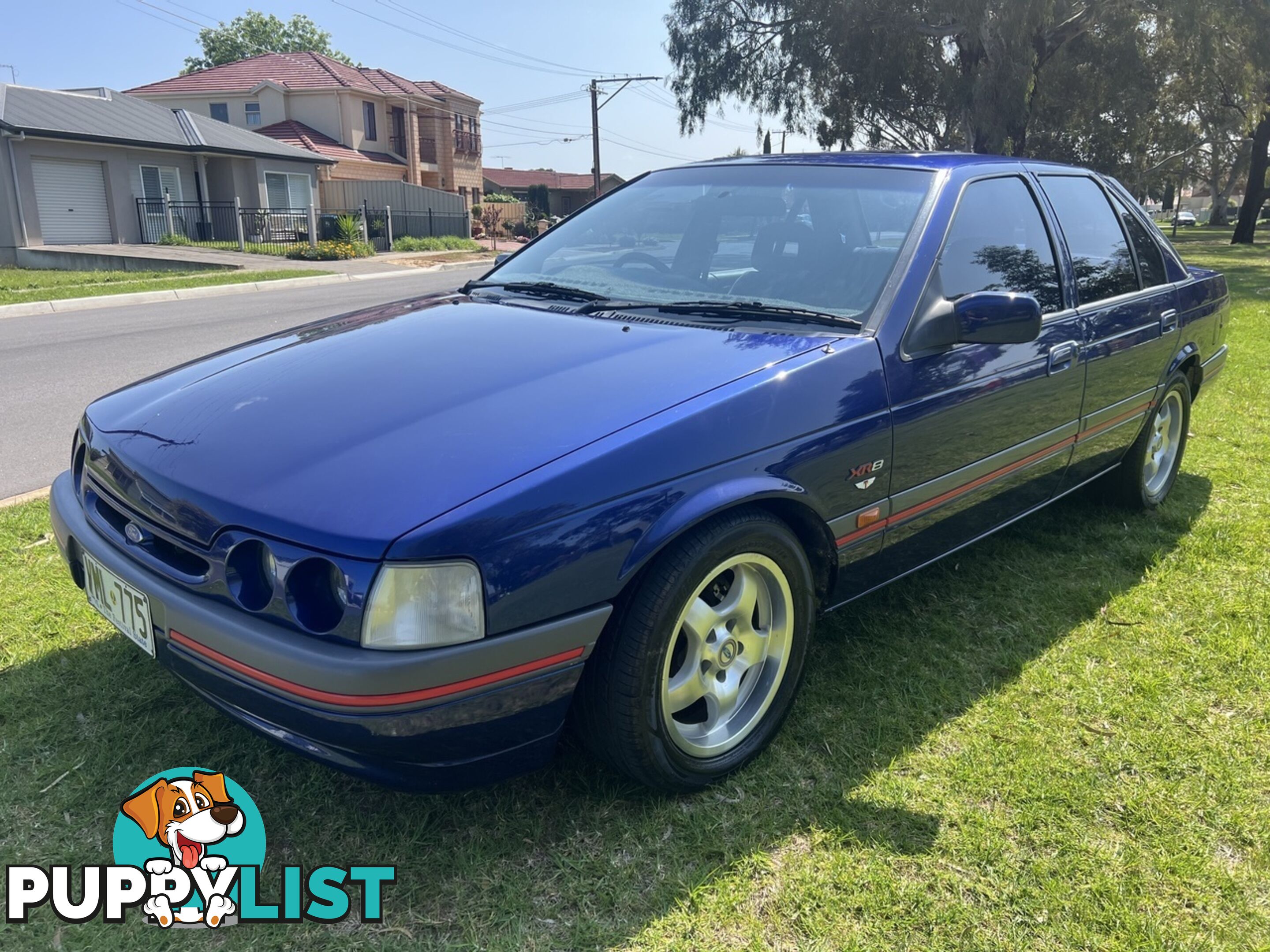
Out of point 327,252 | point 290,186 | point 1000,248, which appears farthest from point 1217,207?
point 1000,248

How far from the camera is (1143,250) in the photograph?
4176mm

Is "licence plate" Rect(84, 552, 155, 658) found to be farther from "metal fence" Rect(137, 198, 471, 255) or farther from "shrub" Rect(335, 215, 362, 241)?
"shrub" Rect(335, 215, 362, 241)

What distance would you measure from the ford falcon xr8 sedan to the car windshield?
14 millimetres

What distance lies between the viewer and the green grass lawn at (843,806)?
2002 mm

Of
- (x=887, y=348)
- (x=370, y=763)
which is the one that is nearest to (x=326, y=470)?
(x=370, y=763)

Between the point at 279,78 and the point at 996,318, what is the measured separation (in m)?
41.2

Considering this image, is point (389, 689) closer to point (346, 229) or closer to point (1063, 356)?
point (1063, 356)

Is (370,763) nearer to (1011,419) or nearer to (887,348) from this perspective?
(887,348)

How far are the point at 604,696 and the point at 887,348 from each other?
1.26 m

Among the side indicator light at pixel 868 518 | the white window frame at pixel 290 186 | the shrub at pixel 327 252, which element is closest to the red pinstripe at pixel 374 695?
the side indicator light at pixel 868 518

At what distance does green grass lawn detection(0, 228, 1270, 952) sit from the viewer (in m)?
2.00

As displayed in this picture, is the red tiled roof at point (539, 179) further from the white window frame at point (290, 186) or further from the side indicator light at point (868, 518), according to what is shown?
the side indicator light at point (868, 518)

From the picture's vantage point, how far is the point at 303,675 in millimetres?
1815

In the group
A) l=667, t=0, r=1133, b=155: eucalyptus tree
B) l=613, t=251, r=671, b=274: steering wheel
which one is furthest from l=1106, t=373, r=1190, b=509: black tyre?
l=667, t=0, r=1133, b=155: eucalyptus tree
